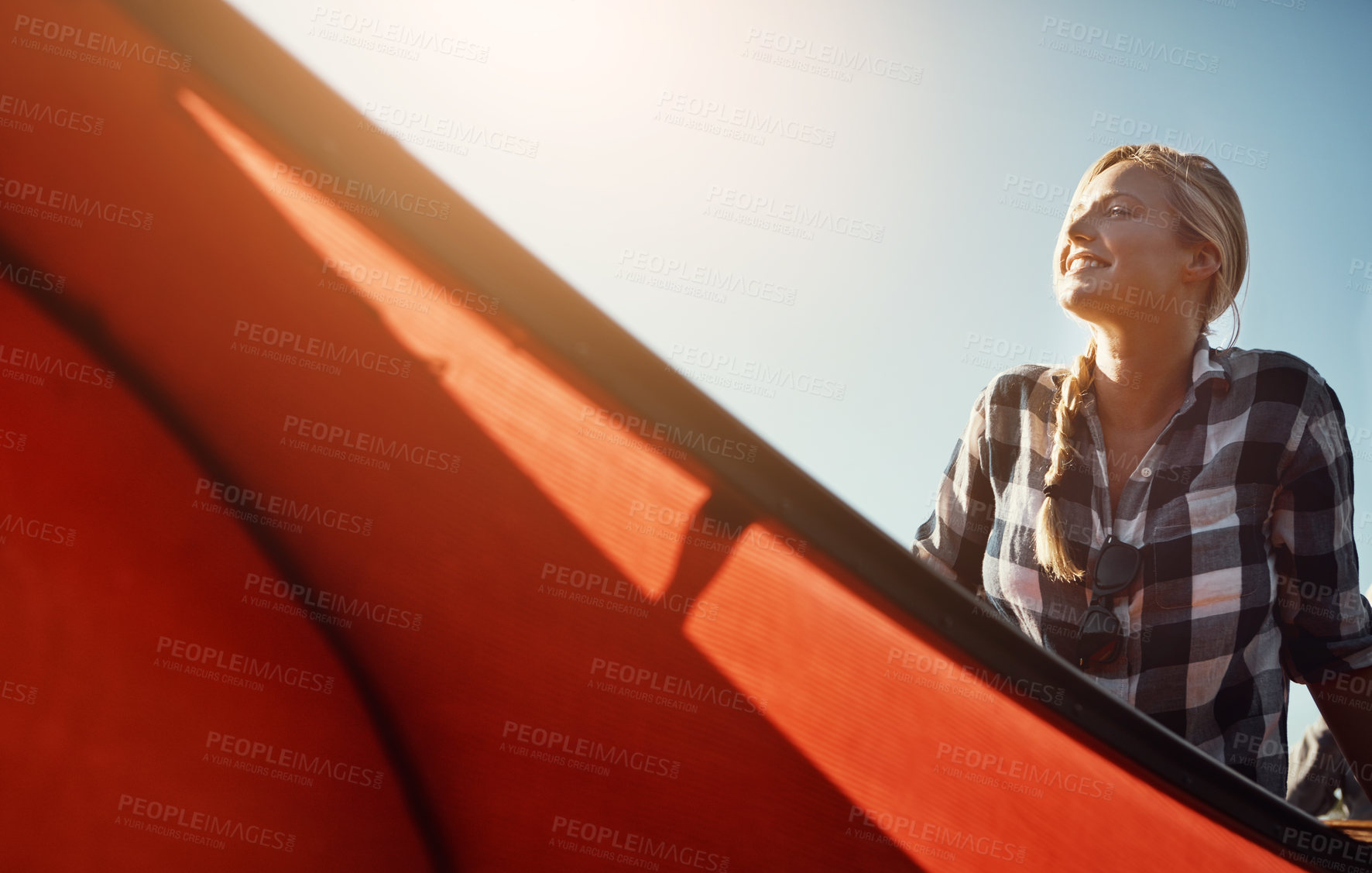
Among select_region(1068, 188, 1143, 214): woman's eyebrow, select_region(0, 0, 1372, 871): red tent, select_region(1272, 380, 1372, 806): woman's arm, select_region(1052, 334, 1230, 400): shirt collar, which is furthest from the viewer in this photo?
select_region(1068, 188, 1143, 214): woman's eyebrow

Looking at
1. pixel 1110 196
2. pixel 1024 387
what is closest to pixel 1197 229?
pixel 1110 196

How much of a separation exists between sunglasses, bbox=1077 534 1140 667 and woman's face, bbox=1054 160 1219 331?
470mm

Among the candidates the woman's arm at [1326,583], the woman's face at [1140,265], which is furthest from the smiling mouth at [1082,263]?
the woman's arm at [1326,583]

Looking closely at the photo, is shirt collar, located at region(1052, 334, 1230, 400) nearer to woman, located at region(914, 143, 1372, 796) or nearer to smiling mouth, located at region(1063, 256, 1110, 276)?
woman, located at region(914, 143, 1372, 796)

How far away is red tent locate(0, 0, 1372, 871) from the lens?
95 cm

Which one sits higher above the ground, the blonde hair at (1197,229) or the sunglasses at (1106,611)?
the blonde hair at (1197,229)

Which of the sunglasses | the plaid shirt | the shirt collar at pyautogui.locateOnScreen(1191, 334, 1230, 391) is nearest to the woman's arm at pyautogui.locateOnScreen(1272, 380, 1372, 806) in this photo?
the plaid shirt

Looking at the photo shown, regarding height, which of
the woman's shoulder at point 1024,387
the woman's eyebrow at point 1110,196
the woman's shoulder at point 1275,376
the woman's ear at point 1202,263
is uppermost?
the woman's eyebrow at point 1110,196

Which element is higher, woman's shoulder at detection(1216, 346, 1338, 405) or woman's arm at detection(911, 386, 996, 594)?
woman's shoulder at detection(1216, 346, 1338, 405)

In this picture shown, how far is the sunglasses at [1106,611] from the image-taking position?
1.17 metres

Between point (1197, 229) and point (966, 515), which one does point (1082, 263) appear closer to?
point (1197, 229)

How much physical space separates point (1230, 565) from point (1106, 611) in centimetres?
21

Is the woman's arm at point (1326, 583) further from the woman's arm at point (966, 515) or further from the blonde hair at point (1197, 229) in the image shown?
the woman's arm at point (966, 515)

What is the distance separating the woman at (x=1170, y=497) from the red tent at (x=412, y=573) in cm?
22
